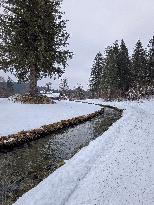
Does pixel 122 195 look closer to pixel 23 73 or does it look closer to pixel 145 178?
pixel 145 178

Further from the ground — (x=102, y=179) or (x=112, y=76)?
(x=112, y=76)

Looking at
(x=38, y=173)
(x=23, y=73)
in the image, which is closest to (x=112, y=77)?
(x=23, y=73)

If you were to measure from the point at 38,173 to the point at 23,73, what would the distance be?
2233 centimetres

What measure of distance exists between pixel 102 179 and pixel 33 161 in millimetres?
2620

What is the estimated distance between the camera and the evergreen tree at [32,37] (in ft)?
88.9

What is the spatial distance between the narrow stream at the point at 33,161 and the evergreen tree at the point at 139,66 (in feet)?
177

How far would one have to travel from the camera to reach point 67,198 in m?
6.28

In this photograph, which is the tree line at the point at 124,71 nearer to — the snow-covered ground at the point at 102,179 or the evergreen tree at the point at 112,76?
the evergreen tree at the point at 112,76

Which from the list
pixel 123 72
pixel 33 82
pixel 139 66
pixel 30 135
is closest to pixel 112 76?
pixel 123 72

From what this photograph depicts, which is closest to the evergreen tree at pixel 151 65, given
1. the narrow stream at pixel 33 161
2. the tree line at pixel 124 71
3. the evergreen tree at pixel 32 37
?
the tree line at pixel 124 71

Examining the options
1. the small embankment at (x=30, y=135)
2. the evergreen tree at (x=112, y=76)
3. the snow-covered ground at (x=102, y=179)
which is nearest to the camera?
the snow-covered ground at (x=102, y=179)

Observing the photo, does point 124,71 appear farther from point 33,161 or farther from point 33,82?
point 33,161

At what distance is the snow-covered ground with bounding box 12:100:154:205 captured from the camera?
6.25m

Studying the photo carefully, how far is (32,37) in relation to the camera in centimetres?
2770
